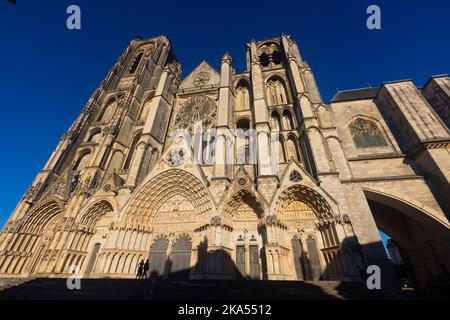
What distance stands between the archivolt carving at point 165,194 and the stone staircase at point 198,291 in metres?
4.35

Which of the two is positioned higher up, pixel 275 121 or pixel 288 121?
pixel 275 121

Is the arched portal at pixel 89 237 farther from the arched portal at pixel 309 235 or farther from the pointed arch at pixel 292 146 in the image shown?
the pointed arch at pixel 292 146

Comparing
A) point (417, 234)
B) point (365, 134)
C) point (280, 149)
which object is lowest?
point (417, 234)

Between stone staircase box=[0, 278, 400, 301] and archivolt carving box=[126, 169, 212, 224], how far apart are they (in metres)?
4.35

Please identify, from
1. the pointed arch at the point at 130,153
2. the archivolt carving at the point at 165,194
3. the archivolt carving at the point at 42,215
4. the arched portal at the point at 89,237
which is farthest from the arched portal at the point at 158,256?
the archivolt carving at the point at 42,215

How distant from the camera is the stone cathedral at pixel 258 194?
A: 9758 millimetres

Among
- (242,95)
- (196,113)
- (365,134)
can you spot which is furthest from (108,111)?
(365,134)

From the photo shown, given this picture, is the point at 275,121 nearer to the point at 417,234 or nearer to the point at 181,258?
the point at 417,234

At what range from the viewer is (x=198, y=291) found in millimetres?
6750

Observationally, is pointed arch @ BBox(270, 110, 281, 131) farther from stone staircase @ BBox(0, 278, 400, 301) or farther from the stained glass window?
stone staircase @ BBox(0, 278, 400, 301)

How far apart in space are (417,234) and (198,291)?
44.1ft

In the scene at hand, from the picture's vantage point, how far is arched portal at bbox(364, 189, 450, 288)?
9914mm

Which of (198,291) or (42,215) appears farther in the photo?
(42,215)
